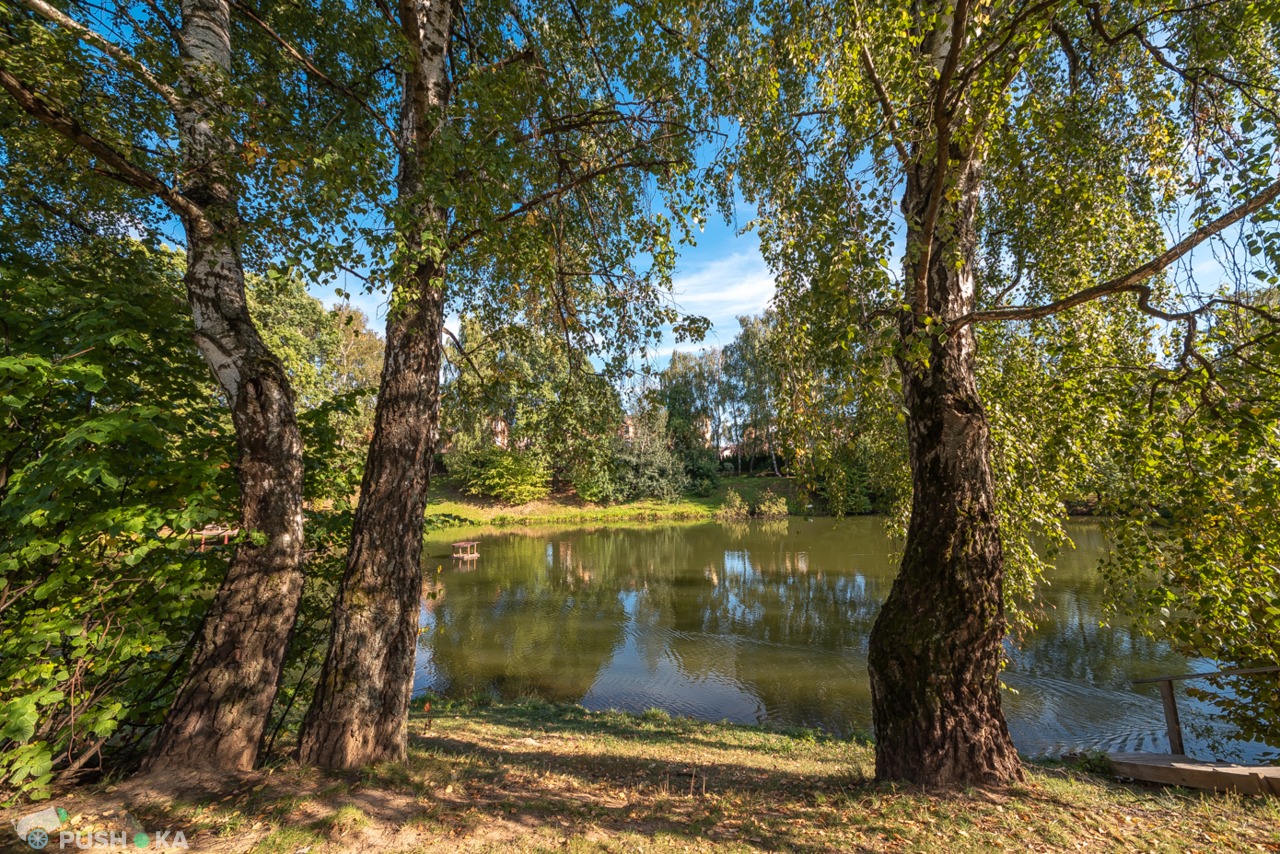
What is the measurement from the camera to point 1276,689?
4613 mm

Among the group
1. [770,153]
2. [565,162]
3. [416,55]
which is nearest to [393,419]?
[416,55]

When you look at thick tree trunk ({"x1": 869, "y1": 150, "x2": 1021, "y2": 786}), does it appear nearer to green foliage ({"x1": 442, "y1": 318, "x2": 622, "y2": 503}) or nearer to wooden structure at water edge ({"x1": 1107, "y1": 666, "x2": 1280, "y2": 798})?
wooden structure at water edge ({"x1": 1107, "y1": 666, "x2": 1280, "y2": 798})

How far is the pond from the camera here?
801cm

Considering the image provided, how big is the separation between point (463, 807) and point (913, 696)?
10.8 ft

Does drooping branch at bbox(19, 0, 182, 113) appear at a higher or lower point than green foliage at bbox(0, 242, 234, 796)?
higher

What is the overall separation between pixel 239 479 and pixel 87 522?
2.41 ft

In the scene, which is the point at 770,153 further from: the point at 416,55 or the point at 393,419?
the point at 393,419

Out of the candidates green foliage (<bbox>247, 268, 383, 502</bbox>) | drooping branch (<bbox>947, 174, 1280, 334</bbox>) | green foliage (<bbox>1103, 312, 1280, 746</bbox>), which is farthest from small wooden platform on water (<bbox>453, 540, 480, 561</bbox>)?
drooping branch (<bbox>947, 174, 1280, 334</bbox>)

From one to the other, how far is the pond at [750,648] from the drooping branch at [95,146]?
341cm

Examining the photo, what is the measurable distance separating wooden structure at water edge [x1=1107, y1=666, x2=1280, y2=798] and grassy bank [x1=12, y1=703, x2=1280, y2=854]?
28 centimetres

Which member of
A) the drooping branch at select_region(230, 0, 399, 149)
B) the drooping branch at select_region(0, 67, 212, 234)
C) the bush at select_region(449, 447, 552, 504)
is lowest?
the bush at select_region(449, 447, 552, 504)

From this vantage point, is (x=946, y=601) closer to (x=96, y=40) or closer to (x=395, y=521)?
(x=395, y=521)

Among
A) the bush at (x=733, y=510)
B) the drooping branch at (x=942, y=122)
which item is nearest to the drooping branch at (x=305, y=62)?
the drooping branch at (x=942, y=122)

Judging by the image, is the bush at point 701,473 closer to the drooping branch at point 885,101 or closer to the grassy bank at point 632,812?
the grassy bank at point 632,812
